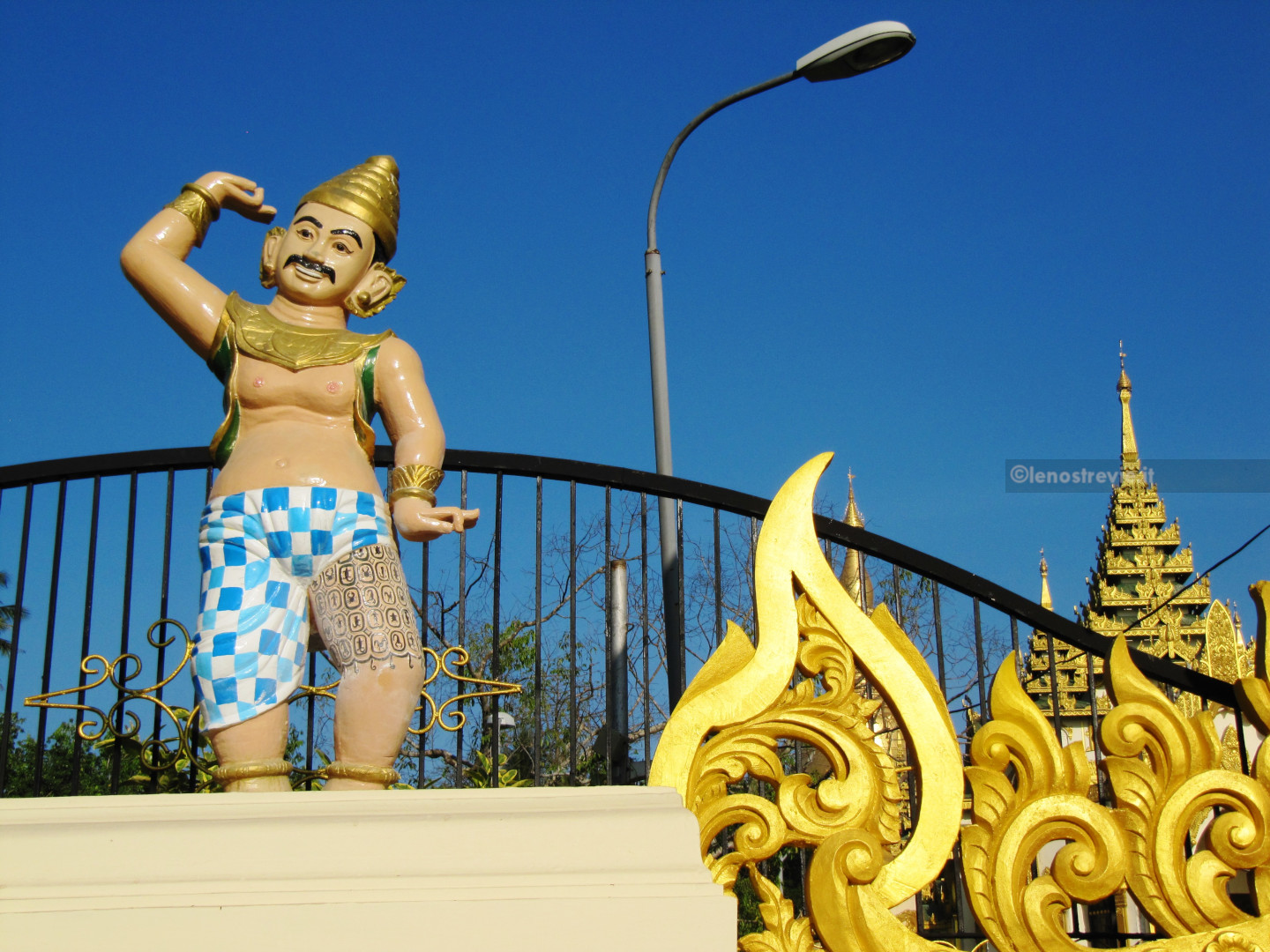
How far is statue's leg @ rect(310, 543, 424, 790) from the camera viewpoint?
2.77 metres

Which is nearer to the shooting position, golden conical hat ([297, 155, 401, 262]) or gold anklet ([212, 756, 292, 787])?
gold anklet ([212, 756, 292, 787])

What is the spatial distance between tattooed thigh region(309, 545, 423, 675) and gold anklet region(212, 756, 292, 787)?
278 mm

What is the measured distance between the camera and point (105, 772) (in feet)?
31.8

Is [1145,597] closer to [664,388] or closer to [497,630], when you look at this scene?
[664,388]

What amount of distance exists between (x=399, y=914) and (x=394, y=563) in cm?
121

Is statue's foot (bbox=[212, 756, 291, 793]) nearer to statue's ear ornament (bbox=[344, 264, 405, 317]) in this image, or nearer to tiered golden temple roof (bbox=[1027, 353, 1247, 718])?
statue's ear ornament (bbox=[344, 264, 405, 317])

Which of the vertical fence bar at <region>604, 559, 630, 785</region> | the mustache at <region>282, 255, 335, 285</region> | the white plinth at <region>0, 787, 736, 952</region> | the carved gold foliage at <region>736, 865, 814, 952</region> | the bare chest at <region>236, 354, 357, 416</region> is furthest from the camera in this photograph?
the vertical fence bar at <region>604, 559, 630, 785</region>

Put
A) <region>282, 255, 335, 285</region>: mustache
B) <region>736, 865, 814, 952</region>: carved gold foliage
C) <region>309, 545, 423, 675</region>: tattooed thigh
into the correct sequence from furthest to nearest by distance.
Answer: <region>282, 255, 335, 285</region>: mustache < <region>309, 545, 423, 675</region>: tattooed thigh < <region>736, 865, 814, 952</region>: carved gold foliage

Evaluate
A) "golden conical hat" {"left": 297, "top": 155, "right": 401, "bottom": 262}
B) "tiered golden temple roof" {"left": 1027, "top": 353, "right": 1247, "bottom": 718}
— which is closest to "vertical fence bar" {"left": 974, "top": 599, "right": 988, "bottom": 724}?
"golden conical hat" {"left": 297, "top": 155, "right": 401, "bottom": 262}

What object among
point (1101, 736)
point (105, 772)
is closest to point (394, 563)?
point (1101, 736)

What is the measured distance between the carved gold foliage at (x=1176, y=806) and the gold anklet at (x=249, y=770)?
6.90 ft

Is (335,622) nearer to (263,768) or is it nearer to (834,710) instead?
(263,768)

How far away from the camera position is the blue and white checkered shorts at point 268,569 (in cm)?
285

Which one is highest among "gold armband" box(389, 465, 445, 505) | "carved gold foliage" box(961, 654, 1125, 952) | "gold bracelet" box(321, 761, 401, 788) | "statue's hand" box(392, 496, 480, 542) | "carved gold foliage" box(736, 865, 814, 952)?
"gold armband" box(389, 465, 445, 505)
